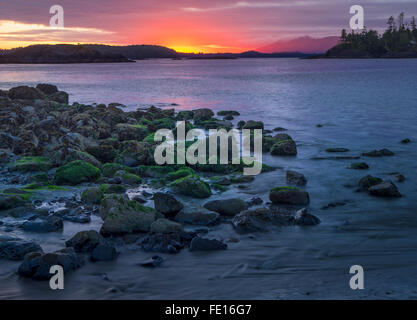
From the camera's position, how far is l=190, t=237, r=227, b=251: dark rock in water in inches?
332

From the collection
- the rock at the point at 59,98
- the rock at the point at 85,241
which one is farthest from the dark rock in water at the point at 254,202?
the rock at the point at 59,98

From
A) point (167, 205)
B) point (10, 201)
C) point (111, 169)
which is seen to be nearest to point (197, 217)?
point (167, 205)

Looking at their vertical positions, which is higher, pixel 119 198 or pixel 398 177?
pixel 119 198

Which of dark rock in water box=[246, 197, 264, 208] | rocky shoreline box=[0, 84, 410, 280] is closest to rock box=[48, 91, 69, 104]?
rocky shoreline box=[0, 84, 410, 280]

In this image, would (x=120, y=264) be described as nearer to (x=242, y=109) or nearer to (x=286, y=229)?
(x=286, y=229)

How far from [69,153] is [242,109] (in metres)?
24.3

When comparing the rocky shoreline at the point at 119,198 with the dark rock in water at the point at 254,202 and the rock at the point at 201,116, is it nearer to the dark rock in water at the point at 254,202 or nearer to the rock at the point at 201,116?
the dark rock in water at the point at 254,202

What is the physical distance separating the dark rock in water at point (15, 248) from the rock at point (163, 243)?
197cm

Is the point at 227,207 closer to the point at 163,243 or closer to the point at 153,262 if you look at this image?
the point at 163,243

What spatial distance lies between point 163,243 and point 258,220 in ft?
7.67

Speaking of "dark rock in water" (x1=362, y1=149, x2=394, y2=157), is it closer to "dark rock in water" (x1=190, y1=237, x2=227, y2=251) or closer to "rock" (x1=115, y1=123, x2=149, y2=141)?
"rock" (x1=115, y1=123, x2=149, y2=141)

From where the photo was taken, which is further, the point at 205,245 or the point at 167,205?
the point at 167,205

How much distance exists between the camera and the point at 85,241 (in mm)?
8328
